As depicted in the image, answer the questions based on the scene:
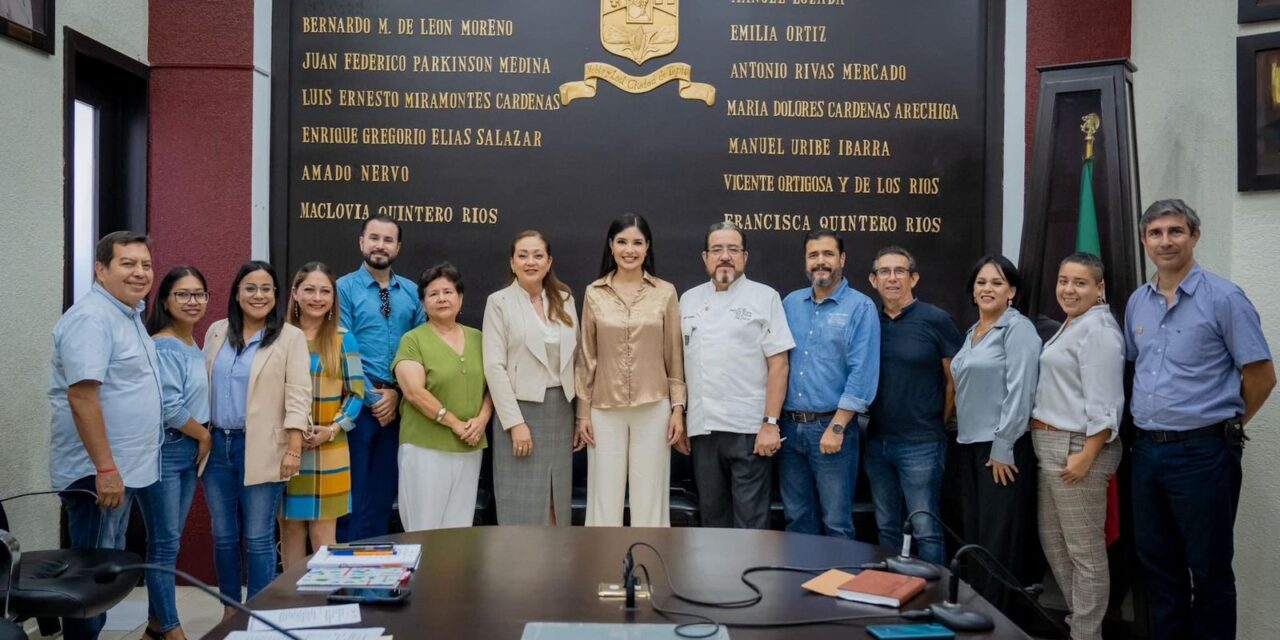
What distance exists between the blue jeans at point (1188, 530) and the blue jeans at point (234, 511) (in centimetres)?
304

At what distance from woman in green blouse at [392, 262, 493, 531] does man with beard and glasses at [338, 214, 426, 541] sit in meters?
0.22

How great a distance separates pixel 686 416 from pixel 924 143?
6.28 feet

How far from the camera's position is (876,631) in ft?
5.76

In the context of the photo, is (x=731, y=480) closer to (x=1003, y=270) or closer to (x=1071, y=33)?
(x=1003, y=270)

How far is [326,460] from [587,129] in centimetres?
206

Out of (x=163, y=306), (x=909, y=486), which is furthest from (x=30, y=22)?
(x=909, y=486)

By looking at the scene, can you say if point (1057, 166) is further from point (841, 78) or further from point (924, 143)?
point (841, 78)

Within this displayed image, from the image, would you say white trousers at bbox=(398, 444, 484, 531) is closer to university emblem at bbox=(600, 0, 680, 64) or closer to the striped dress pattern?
the striped dress pattern

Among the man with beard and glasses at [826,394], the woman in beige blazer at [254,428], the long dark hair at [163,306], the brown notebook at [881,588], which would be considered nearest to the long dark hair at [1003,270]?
the man with beard and glasses at [826,394]

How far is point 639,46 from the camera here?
188 inches

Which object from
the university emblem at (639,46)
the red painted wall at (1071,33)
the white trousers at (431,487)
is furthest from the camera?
the university emblem at (639,46)

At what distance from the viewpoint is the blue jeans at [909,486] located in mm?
3727

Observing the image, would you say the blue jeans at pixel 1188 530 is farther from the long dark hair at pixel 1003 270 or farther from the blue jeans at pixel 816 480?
the blue jeans at pixel 816 480

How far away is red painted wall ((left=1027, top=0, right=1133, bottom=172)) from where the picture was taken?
4566 millimetres
